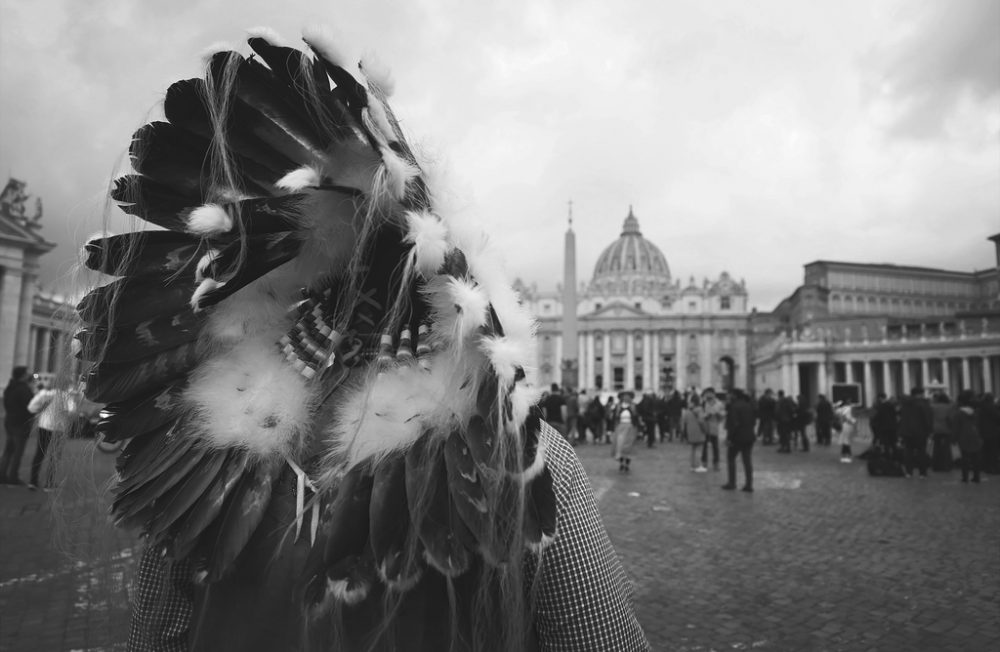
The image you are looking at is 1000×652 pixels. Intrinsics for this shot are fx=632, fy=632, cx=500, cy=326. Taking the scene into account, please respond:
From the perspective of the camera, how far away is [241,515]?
1148 mm

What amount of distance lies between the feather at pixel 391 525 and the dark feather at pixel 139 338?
545 mm

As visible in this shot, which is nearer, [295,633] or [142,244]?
[295,633]

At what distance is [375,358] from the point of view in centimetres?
126

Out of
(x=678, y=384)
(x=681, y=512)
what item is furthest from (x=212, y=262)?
(x=678, y=384)

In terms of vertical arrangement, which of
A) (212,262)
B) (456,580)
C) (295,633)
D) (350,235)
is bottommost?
(295,633)

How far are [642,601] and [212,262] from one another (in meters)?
4.36

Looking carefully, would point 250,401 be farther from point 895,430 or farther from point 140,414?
point 895,430

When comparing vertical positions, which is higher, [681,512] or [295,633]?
[295,633]

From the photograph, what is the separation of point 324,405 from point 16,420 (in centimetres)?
1048

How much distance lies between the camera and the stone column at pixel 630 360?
87812mm

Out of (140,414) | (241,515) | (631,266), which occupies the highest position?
(631,266)

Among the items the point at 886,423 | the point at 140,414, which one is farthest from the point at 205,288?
the point at 886,423

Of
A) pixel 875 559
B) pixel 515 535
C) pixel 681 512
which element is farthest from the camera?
pixel 681 512

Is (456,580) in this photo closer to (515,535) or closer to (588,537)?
(515,535)
